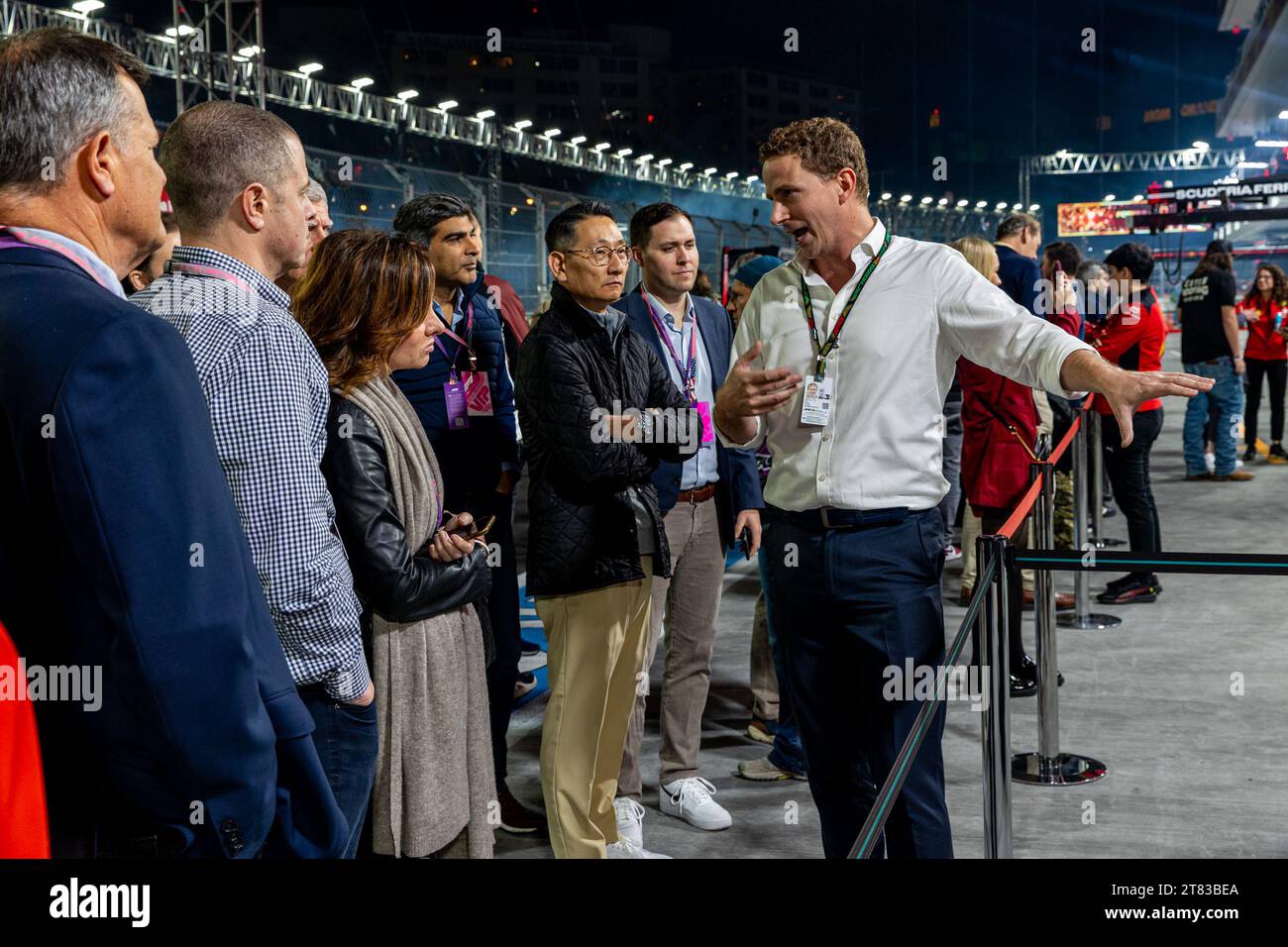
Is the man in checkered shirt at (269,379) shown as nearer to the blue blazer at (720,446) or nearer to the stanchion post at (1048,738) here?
the blue blazer at (720,446)

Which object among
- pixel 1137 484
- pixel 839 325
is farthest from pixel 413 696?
pixel 1137 484

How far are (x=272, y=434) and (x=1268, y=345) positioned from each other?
12455 millimetres

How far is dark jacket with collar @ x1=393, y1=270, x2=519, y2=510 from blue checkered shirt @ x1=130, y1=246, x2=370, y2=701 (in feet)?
5.65

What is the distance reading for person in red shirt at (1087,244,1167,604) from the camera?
278 inches

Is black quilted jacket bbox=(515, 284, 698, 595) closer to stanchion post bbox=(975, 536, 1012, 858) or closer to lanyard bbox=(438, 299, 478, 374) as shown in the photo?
lanyard bbox=(438, 299, 478, 374)

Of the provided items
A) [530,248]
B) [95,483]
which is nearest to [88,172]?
[95,483]

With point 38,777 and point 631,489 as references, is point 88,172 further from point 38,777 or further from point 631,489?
point 631,489

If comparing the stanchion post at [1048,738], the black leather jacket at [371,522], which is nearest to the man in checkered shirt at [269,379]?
the black leather jacket at [371,522]

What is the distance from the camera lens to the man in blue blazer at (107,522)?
1.33 meters

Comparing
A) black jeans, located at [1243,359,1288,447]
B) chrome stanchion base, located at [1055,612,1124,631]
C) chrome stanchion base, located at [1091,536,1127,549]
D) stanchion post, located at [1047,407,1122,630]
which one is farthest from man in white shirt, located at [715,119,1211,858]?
black jeans, located at [1243,359,1288,447]
